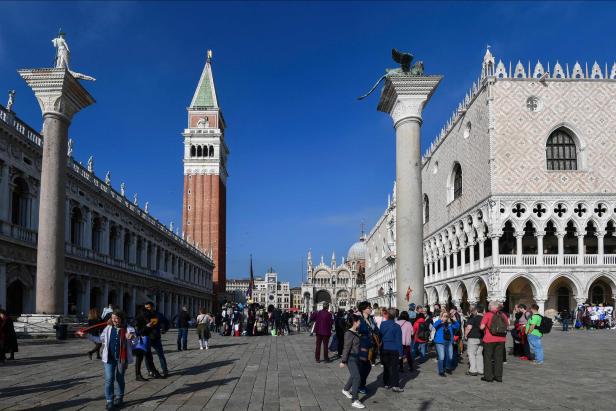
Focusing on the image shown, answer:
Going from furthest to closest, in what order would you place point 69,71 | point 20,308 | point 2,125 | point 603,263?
1. point 603,263
2. point 20,308
3. point 2,125
4. point 69,71

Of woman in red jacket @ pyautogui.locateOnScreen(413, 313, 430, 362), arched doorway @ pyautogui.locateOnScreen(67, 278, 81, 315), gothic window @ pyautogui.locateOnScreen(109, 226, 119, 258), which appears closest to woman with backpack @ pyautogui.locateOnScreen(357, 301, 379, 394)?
woman in red jacket @ pyautogui.locateOnScreen(413, 313, 430, 362)

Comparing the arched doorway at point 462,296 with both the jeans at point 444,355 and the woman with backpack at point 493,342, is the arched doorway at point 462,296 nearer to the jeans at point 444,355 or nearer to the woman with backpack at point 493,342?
the jeans at point 444,355

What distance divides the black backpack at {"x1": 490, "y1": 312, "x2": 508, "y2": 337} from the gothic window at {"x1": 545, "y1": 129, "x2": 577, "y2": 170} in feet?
116

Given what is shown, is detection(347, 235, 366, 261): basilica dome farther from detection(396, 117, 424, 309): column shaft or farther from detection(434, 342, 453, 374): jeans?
detection(434, 342, 453, 374): jeans

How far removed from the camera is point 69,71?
2308cm

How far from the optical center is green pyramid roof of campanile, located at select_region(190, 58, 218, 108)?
Answer: 98.6 meters

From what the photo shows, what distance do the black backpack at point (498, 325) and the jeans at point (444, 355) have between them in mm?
1224

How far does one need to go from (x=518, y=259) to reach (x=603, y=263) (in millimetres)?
6141

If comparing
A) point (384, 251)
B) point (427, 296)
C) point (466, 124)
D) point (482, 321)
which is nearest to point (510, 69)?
point (466, 124)

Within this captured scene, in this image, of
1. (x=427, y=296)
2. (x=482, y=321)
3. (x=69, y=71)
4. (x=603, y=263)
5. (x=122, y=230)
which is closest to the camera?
(x=482, y=321)

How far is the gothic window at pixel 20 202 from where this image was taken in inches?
1212

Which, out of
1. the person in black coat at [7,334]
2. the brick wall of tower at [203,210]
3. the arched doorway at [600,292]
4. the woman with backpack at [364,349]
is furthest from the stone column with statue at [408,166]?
the brick wall of tower at [203,210]

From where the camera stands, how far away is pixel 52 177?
2200cm

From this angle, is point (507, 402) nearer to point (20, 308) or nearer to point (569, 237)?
point (20, 308)
